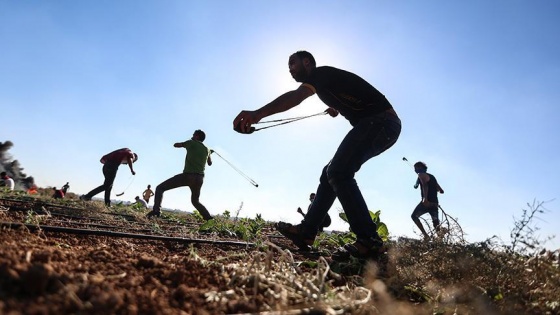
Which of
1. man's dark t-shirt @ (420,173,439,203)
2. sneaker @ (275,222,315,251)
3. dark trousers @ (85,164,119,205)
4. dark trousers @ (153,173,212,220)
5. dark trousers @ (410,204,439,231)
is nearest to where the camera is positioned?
sneaker @ (275,222,315,251)

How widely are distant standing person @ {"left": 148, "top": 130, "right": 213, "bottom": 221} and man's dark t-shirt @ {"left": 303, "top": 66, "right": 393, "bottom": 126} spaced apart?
5083 mm

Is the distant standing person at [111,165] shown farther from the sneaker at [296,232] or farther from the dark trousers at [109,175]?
the sneaker at [296,232]

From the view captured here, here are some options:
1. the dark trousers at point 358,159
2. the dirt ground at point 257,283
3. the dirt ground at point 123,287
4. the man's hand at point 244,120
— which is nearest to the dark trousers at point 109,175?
the dirt ground at point 257,283

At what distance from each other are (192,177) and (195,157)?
0.45 metres

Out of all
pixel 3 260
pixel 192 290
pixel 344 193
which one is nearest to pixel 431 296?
pixel 344 193

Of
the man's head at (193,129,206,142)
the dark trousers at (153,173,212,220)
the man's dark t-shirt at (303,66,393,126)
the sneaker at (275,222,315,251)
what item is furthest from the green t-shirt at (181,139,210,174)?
the man's dark t-shirt at (303,66,393,126)

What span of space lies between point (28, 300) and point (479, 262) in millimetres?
2416

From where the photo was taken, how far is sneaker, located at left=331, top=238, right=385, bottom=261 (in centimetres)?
288

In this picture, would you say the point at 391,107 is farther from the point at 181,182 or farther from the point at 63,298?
the point at 181,182

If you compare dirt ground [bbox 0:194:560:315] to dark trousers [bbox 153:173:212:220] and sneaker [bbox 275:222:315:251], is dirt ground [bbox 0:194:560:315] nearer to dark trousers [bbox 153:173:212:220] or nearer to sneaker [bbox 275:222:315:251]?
sneaker [bbox 275:222:315:251]

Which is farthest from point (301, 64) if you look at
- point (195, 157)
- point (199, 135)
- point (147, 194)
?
point (147, 194)

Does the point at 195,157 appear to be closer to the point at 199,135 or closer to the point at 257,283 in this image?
the point at 199,135

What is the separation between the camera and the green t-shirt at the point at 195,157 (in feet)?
25.8

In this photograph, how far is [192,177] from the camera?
7797 mm
